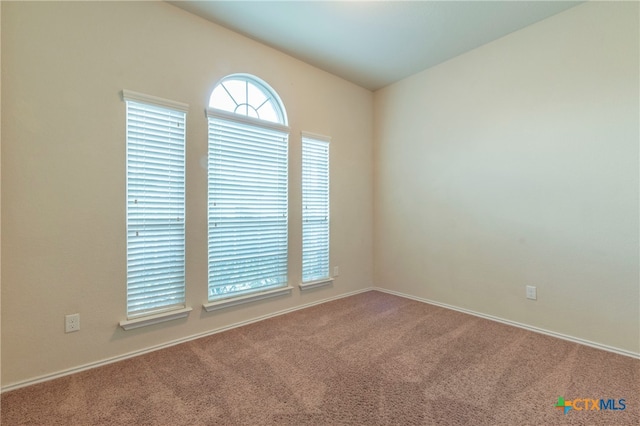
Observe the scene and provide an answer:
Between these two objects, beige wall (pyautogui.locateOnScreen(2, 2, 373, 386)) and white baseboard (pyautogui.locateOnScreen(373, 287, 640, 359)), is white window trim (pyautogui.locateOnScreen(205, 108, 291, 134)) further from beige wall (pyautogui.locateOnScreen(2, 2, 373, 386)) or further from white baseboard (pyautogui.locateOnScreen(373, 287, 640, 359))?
white baseboard (pyautogui.locateOnScreen(373, 287, 640, 359))

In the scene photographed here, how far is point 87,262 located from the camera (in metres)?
2.07

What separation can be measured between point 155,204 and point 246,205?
79 centimetres

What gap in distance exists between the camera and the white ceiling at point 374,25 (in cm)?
242

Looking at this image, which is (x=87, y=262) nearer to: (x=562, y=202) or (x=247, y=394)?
(x=247, y=394)

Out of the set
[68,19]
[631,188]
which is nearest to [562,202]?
[631,188]

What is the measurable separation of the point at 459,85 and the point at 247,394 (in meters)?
3.52

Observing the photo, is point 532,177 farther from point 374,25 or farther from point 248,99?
point 248,99

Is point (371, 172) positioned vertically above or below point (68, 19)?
below

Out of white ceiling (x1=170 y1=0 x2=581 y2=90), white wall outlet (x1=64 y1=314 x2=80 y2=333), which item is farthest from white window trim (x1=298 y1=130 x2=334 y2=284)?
white wall outlet (x1=64 y1=314 x2=80 y2=333)

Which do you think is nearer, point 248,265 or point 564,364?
point 564,364

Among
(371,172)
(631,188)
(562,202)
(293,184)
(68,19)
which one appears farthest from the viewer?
(371,172)

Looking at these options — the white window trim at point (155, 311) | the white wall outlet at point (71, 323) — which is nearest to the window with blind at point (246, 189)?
the white window trim at point (155, 311)

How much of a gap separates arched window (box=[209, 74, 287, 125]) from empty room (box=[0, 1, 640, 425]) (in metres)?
0.02

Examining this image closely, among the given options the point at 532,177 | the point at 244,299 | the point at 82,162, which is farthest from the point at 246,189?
the point at 532,177
